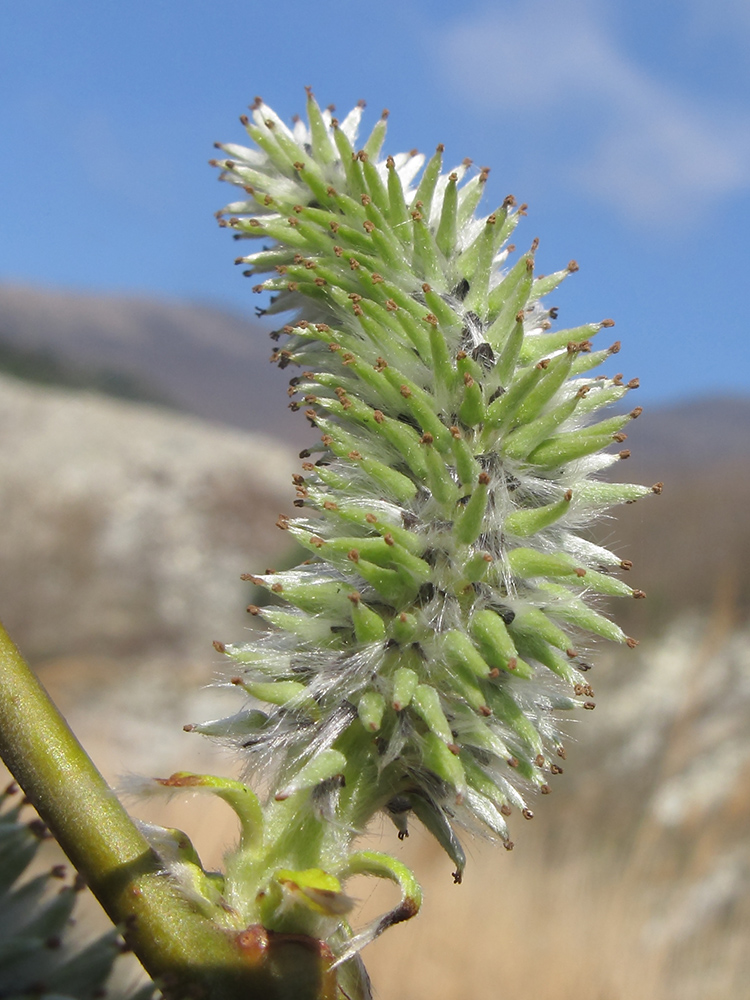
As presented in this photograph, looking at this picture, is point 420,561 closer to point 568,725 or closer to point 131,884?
point 131,884

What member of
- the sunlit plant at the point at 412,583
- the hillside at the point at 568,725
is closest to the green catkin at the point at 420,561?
the sunlit plant at the point at 412,583

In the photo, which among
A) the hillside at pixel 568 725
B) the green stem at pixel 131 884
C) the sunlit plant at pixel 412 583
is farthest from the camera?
the hillside at pixel 568 725

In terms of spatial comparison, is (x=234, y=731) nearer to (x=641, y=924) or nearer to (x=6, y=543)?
(x=641, y=924)

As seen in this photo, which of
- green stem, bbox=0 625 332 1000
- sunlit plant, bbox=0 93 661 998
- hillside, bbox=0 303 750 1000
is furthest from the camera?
hillside, bbox=0 303 750 1000

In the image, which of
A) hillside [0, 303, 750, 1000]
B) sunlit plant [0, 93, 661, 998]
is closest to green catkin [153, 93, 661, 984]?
sunlit plant [0, 93, 661, 998]

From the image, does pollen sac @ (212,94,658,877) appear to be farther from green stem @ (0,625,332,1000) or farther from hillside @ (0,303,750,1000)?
hillside @ (0,303,750,1000)

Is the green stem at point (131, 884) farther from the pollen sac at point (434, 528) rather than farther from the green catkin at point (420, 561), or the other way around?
the pollen sac at point (434, 528)

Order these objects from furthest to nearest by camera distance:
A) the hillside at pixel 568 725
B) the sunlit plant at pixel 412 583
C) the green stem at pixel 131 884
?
the hillside at pixel 568 725 < the sunlit plant at pixel 412 583 < the green stem at pixel 131 884
